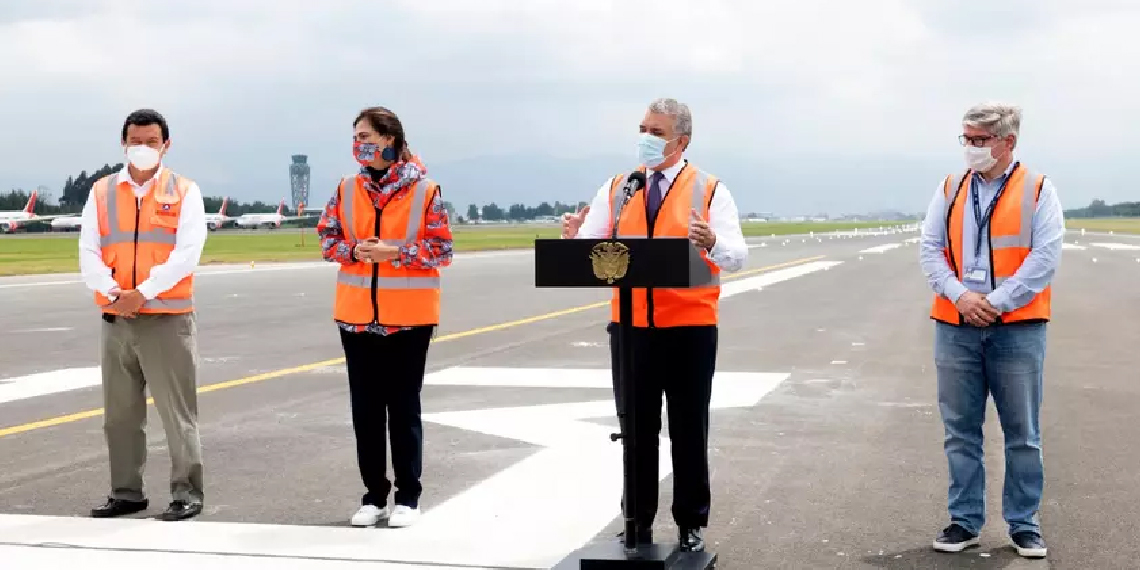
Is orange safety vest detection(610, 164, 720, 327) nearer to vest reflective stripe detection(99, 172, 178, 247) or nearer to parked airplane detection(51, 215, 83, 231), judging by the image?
vest reflective stripe detection(99, 172, 178, 247)

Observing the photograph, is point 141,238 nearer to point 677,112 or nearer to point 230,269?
point 677,112

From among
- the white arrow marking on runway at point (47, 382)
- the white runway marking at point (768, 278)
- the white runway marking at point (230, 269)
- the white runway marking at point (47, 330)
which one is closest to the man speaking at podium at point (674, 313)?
the white arrow marking on runway at point (47, 382)

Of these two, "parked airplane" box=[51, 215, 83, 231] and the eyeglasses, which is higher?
the eyeglasses

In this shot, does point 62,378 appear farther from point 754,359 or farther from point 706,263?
point 706,263

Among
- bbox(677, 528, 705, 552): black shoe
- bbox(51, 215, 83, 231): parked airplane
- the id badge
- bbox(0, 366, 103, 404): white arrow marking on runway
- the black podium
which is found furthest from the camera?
bbox(51, 215, 83, 231): parked airplane

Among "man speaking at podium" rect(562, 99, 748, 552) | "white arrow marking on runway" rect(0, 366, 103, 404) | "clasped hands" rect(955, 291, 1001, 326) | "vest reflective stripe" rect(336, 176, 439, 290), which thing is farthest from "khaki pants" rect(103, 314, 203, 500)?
"white arrow marking on runway" rect(0, 366, 103, 404)

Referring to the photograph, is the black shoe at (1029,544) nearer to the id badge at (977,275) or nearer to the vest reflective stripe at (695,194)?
the id badge at (977,275)

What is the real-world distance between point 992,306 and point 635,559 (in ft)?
6.34

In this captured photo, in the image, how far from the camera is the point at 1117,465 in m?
7.92

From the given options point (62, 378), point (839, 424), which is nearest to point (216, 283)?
point (62, 378)

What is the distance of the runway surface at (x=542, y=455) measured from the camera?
592cm

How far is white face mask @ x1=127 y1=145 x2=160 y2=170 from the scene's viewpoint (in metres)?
6.53

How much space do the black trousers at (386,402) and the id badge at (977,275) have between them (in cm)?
252

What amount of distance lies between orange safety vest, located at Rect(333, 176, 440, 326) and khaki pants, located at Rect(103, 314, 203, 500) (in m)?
0.92
